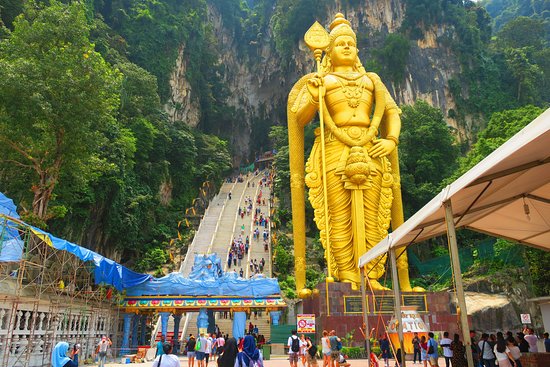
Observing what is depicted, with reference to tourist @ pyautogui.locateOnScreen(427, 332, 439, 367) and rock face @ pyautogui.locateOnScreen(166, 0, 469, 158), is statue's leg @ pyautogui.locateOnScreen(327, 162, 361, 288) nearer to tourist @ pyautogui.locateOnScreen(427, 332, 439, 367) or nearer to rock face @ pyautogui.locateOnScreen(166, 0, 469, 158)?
tourist @ pyautogui.locateOnScreen(427, 332, 439, 367)

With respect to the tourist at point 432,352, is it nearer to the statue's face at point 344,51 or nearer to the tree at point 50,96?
the statue's face at point 344,51

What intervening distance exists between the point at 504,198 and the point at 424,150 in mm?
19135

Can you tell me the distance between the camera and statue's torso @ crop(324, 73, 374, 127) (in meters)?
11.6

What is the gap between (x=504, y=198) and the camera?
15.9ft

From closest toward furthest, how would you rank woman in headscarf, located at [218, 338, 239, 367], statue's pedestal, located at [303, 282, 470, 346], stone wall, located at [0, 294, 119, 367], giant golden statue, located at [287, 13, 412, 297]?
woman in headscarf, located at [218, 338, 239, 367] < stone wall, located at [0, 294, 119, 367] < statue's pedestal, located at [303, 282, 470, 346] < giant golden statue, located at [287, 13, 412, 297]

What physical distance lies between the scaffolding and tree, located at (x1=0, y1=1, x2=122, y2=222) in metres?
1.95

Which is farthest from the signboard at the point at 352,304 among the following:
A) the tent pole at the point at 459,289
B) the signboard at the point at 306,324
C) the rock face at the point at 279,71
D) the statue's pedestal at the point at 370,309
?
the rock face at the point at 279,71

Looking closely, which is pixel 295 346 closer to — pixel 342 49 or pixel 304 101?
pixel 304 101

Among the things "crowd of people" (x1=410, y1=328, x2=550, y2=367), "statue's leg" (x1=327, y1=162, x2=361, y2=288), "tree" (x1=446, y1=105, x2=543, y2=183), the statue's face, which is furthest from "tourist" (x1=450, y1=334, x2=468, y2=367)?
"tree" (x1=446, y1=105, x2=543, y2=183)

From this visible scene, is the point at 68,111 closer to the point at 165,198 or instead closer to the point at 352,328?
the point at 352,328

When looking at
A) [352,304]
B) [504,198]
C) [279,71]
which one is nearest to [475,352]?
[504,198]

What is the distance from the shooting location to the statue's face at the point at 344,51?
40.0 feet

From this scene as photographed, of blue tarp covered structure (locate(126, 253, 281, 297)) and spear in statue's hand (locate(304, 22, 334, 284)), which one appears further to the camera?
blue tarp covered structure (locate(126, 253, 281, 297))

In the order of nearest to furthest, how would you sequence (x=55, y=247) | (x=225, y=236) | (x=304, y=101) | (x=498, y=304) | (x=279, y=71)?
(x=55, y=247) → (x=304, y=101) → (x=498, y=304) → (x=225, y=236) → (x=279, y=71)
